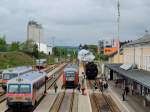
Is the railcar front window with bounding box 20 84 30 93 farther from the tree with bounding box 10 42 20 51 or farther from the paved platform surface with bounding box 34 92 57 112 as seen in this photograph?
the tree with bounding box 10 42 20 51

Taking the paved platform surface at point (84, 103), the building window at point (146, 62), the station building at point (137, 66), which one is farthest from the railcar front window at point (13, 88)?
the building window at point (146, 62)

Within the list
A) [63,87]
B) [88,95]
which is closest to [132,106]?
[88,95]

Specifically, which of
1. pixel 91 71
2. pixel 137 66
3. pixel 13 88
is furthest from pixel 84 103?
pixel 91 71

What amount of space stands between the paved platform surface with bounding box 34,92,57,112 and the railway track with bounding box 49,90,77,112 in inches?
15.4

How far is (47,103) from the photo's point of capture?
133ft

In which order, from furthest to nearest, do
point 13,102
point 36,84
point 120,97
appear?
point 120,97
point 36,84
point 13,102

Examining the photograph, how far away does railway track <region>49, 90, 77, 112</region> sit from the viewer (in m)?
36.6

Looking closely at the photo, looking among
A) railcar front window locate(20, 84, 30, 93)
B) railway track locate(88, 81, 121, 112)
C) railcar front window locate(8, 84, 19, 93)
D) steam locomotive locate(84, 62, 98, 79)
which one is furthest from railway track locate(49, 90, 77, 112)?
steam locomotive locate(84, 62, 98, 79)

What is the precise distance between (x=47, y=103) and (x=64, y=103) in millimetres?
1668

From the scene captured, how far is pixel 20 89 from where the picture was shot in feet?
108

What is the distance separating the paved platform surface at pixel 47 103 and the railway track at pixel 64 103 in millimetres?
392

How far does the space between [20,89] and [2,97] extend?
11.0 metres

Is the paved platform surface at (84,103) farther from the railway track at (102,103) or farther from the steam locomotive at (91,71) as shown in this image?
the steam locomotive at (91,71)

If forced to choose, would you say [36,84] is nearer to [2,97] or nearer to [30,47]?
[2,97]
